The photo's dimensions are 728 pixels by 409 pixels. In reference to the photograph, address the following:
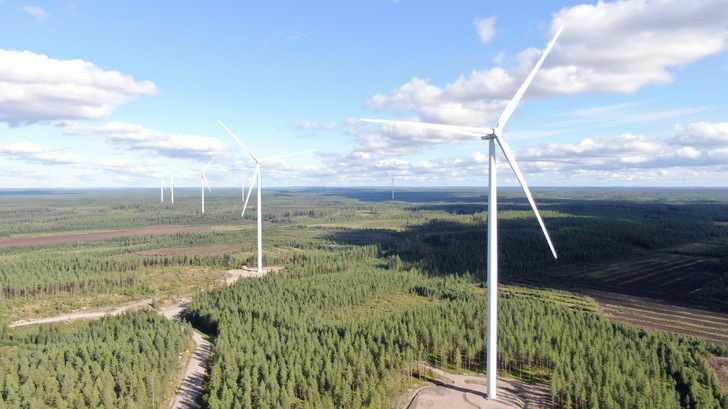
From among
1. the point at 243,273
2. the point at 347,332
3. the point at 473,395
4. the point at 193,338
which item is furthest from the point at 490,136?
the point at 243,273

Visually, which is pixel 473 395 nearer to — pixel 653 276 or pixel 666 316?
pixel 666 316

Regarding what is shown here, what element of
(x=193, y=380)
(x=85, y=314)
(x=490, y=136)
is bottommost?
(x=85, y=314)

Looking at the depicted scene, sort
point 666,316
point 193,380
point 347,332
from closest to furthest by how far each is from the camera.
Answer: point 193,380
point 347,332
point 666,316

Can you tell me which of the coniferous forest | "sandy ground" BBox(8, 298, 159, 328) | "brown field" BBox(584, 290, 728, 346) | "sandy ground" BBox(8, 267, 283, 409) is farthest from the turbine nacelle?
"sandy ground" BBox(8, 298, 159, 328)

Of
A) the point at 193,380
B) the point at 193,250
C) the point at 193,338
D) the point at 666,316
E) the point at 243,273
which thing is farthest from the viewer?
the point at 193,250

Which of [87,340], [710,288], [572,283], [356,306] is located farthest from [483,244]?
[87,340]

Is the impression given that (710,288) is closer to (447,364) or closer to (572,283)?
(572,283)

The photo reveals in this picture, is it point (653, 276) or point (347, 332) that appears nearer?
point (347, 332)

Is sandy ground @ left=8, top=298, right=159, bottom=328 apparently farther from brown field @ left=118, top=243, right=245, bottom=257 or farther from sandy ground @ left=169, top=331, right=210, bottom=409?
brown field @ left=118, top=243, right=245, bottom=257
